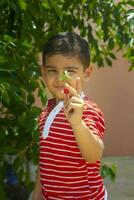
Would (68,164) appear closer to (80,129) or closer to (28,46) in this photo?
(80,129)

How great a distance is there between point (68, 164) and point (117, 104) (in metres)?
4.35

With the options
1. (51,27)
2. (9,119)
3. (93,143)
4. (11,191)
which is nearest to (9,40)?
(9,119)

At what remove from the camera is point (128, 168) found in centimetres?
570

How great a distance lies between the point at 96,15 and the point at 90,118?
5.55ft

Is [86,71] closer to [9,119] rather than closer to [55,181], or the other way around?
[55,181]

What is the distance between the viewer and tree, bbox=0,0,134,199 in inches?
93.6

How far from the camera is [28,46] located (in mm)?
2486

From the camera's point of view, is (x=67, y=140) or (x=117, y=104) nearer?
(x=67, y=140)

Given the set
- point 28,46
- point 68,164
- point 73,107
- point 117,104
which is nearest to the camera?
point 73,107

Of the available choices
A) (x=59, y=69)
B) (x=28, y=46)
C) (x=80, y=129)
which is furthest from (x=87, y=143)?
(x=28, y=46)

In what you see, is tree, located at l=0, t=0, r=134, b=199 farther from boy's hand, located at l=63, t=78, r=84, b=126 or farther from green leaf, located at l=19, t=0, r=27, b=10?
boy's hand, located at l=63, t=78, r=84, b=126

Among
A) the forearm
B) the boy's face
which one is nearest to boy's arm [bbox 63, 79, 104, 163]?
the forearm

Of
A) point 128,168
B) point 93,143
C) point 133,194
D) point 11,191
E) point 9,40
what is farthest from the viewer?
point 128,168

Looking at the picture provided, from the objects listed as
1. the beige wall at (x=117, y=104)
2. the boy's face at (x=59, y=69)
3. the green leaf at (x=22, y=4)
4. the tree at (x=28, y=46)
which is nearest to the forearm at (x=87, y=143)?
the boy's face at (x=59, y=69)
